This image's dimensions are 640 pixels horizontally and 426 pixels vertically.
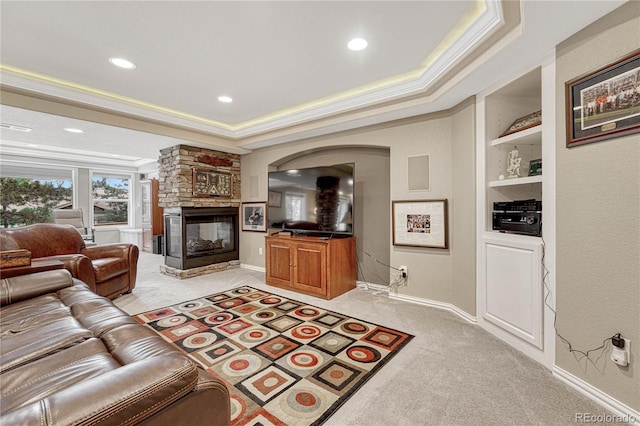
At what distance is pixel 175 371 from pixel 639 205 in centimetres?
236

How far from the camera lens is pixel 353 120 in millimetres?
3498

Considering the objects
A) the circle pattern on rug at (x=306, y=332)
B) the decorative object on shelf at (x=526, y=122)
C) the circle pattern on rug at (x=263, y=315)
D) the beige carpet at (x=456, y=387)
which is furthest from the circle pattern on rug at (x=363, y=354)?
the decorative object on shelf at (x=526, y=122)

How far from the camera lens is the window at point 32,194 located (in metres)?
5.83

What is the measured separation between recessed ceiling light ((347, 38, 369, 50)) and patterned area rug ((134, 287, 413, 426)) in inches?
99.2

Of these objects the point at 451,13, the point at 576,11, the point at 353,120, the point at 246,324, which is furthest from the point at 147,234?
the point at 576,11

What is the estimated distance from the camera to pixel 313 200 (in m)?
3.96

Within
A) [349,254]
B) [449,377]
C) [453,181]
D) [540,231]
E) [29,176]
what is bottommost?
[449,377]

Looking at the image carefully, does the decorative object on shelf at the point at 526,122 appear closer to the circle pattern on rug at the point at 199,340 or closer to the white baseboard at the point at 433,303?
the white baseboard at the point at 433,303

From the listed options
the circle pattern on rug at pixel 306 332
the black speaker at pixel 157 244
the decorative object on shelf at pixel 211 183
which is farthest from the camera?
the black speaker at pixel 157 244

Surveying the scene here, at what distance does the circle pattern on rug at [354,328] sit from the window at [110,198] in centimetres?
752

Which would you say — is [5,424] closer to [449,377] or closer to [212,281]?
[449,377]

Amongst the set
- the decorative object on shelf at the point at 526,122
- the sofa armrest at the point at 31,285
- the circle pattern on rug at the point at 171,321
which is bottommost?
the circle pattern on rug at the point at 171,321

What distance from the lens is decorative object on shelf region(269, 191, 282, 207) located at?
4328mm

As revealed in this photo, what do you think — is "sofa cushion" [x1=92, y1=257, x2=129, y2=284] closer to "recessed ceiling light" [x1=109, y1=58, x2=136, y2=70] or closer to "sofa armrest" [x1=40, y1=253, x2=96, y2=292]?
"sofa armrest" [x1=40, y1=253, x2=96, y2=292]
